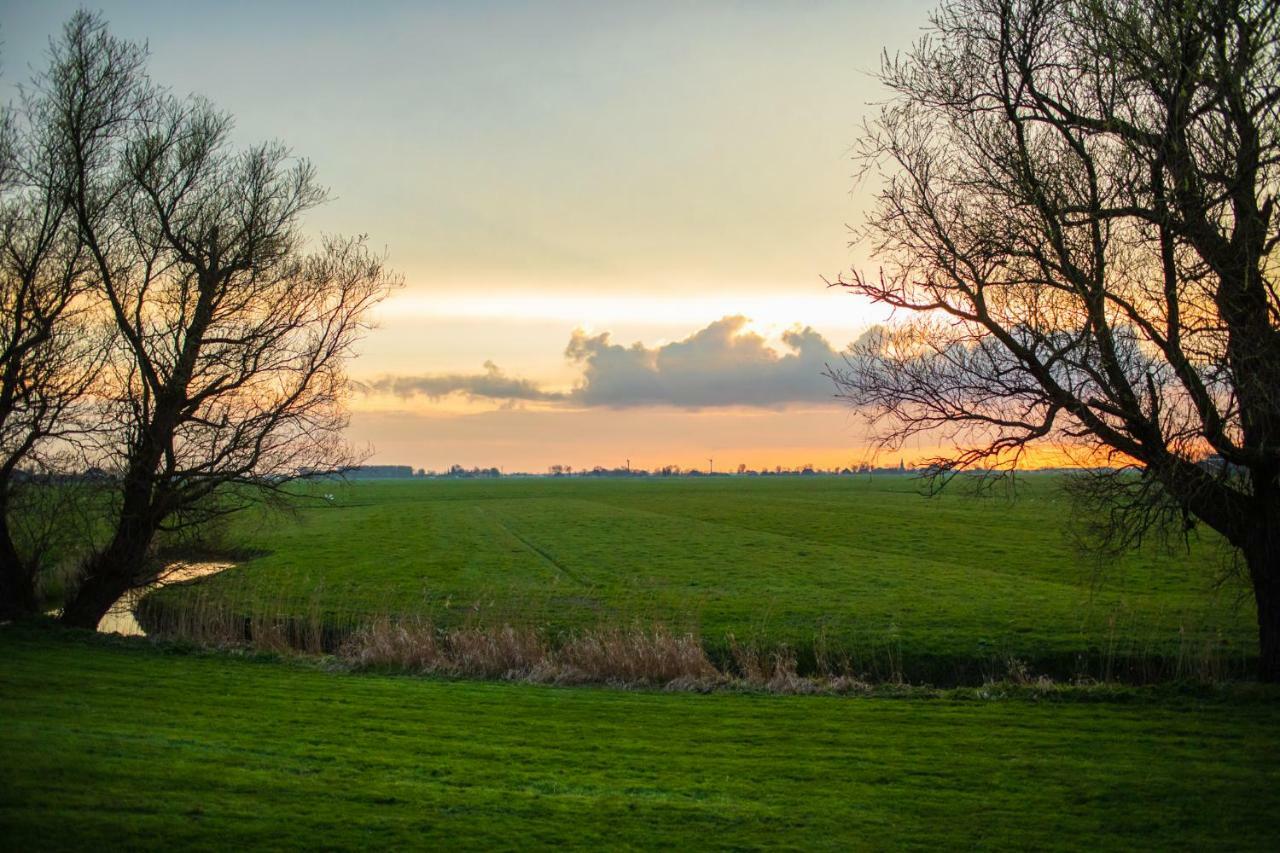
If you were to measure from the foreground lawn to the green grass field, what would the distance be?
4.71 metres

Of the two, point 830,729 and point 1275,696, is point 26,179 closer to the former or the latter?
point 830,729

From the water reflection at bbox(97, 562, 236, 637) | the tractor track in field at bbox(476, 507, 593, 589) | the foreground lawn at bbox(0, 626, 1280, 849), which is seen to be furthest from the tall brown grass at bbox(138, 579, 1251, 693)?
the tractor track in field at bbox(476, 507, 593, 589)

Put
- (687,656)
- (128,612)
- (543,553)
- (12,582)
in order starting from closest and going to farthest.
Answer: (687,656) < (12,582) < (128,612) < (543,553)

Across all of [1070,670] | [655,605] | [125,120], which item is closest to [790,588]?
[655,605]

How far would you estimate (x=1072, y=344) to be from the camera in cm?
1436

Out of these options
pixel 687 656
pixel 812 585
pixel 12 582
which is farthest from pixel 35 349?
pixel 812 585

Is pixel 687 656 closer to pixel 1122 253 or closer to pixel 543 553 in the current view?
pixel 1122 253

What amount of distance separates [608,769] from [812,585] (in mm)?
27413

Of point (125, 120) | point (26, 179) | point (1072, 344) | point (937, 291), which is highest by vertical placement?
point (125, 120)

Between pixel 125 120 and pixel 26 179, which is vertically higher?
pixel 125 120

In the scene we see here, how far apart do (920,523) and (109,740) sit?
58.9 metres

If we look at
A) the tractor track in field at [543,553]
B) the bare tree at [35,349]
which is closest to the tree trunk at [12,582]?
the bare tree at [35,349]

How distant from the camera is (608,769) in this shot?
443 inches

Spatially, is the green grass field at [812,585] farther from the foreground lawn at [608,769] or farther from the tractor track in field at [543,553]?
the foreground lawn at [608,769]
